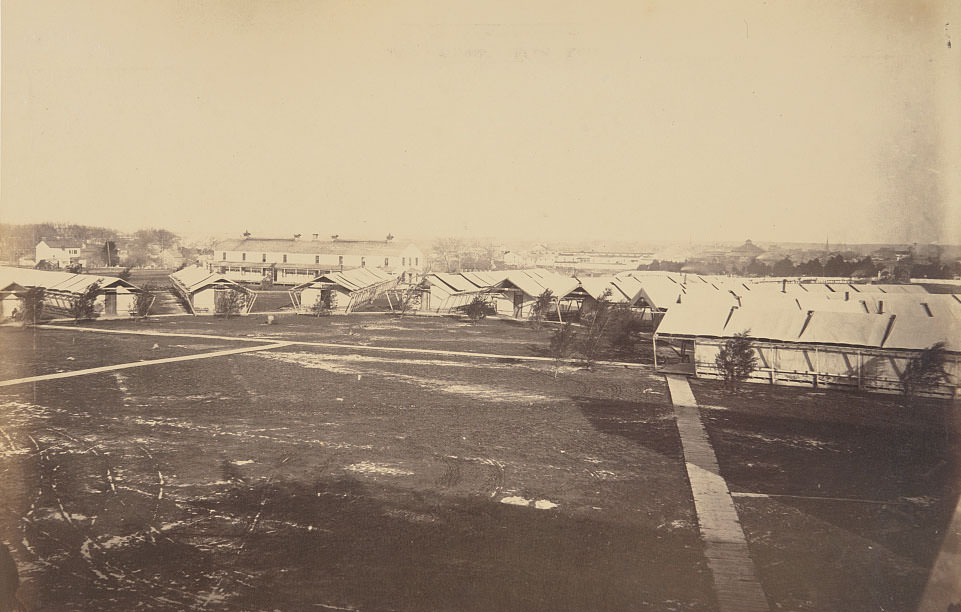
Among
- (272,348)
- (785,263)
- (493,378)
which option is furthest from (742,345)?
(272,348)

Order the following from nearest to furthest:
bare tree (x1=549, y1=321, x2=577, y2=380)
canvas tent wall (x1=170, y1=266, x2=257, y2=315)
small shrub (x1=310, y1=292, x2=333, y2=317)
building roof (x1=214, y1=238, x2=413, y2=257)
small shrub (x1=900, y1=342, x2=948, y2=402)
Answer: small shrub (x1=900, y1=342, x2=948, y2=402) → bare tree (x1=549, y1=321, x2=577, y2=380) → canvas tent wall (x1=170, y1=266, x2=257, y2=315) → small shrub (x1=310, y1=292, x2=333, y2=317) → building roof (x1=214, y1=238, x2=413, y2=257)

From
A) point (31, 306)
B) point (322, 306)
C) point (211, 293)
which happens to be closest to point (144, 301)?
point (211, 293)

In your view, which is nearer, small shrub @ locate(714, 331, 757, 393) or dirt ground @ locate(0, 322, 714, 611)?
dirt ground @ locate(0, 322, 714, 611)

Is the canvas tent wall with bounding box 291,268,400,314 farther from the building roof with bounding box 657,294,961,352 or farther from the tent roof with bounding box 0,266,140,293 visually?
the building roof with bounding box 657,294,961,352

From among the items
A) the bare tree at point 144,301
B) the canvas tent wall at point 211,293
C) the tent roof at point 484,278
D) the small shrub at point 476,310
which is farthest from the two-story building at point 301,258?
the bare tree at point 144,301

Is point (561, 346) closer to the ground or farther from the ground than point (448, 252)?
closer to the ground

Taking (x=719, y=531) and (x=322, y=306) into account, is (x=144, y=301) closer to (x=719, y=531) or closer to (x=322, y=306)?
(x=322, y=306)

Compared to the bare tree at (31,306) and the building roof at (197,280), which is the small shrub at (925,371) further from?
the bare tree at (31,306)

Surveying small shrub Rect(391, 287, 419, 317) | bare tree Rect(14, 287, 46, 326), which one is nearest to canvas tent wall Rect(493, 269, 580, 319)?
small shrub Rect(391, 287, 419, 317)
